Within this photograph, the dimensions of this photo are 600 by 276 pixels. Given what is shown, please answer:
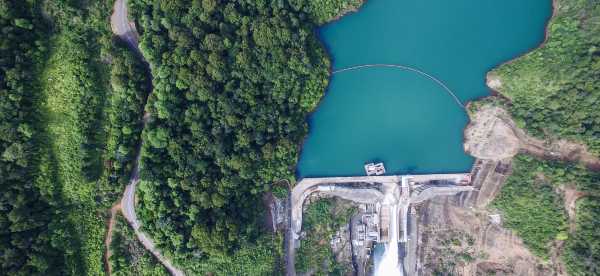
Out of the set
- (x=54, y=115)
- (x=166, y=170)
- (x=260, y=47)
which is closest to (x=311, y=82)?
(x=260, y=47)

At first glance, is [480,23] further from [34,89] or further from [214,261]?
[34,89]

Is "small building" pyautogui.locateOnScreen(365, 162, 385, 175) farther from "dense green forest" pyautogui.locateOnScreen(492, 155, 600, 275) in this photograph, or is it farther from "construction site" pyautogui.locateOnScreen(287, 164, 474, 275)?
"dense green forest" pyautogui.locateOnScreen(492, 155, 600, 275)

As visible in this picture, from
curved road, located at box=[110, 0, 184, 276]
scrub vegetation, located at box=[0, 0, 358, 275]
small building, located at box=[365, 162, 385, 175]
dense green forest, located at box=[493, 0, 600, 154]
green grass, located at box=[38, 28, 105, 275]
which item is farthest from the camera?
small building, located at box=[365, 162, 385, 175]

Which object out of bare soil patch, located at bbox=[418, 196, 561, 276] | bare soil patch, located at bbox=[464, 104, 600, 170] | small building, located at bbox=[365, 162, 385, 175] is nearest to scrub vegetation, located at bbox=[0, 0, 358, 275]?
small building, located at bbox=[365, 162, 385, 175]

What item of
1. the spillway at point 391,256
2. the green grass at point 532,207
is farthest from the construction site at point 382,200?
the green grass at point 532,207

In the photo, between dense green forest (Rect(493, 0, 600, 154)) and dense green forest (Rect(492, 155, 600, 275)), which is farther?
dense green forest (Rect(493, 0, 600, 154))

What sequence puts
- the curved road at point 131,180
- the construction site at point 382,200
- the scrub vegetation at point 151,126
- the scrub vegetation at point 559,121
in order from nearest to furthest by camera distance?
the scrub vegetation at point 151,126 < the curved road at point 131,180 < the scrub vegetation at point 559,121 < the construction site at point 382,200

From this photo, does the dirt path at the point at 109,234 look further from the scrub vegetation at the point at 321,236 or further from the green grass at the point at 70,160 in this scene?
the scrub vegetation at the point at 321,236
